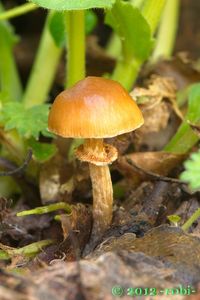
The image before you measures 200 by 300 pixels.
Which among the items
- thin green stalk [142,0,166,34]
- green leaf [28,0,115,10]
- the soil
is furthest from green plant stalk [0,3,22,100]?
green leaf [28,0,115,10]

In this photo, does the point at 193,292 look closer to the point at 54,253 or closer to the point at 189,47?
the point at 54,253

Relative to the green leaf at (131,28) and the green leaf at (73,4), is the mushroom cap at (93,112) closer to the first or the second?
the green leaf at (73,4)

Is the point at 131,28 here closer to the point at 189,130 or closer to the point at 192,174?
the point at 189,130

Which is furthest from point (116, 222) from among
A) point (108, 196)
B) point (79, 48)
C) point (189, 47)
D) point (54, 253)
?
point (189, 47)

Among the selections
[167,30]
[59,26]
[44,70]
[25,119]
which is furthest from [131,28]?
[167,30]

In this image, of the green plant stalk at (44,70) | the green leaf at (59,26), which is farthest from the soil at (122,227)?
the green leaf at (59,26)

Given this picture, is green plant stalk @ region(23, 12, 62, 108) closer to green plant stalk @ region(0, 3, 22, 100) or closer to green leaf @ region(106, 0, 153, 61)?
green plant stalk @ region(0, 3, 22, 100)
